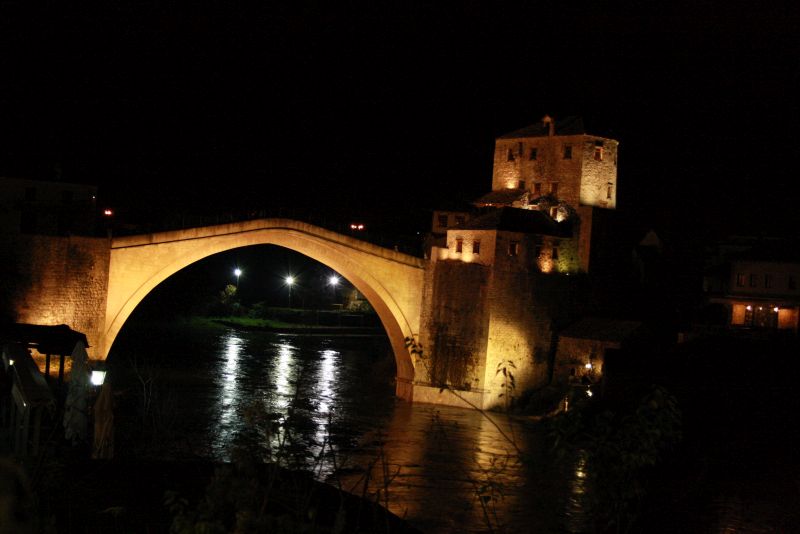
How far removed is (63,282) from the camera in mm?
26703

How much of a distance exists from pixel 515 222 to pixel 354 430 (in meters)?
10.1

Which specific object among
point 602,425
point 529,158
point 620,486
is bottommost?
point 620,486

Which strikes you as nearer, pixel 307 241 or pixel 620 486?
pixel 620 486

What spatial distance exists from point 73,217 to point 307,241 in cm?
789

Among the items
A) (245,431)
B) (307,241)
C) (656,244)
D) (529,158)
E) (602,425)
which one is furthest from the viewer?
(656,244)

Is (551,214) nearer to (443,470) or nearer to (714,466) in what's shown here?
(443,470)

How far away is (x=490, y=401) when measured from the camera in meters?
30.5

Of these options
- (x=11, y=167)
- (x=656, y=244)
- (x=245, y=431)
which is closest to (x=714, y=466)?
(x=245, y=431)

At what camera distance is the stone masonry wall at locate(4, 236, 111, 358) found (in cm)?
2603

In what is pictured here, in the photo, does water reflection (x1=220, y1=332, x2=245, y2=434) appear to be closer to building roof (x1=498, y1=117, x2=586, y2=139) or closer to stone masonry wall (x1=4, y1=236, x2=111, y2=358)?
stone masonry wall (x1=4, y1=236, x2=111, y2=358)

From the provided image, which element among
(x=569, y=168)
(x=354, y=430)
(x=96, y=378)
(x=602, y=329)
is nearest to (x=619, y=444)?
(x=96, y=378)

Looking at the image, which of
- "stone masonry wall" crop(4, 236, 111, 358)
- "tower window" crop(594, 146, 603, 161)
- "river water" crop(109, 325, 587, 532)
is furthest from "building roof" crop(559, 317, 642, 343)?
"stone masonry wall" crop(4, 236, 111, 358)

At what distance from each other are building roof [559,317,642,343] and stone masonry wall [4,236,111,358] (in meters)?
15.0

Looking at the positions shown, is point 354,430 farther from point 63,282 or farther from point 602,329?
point 602,329
